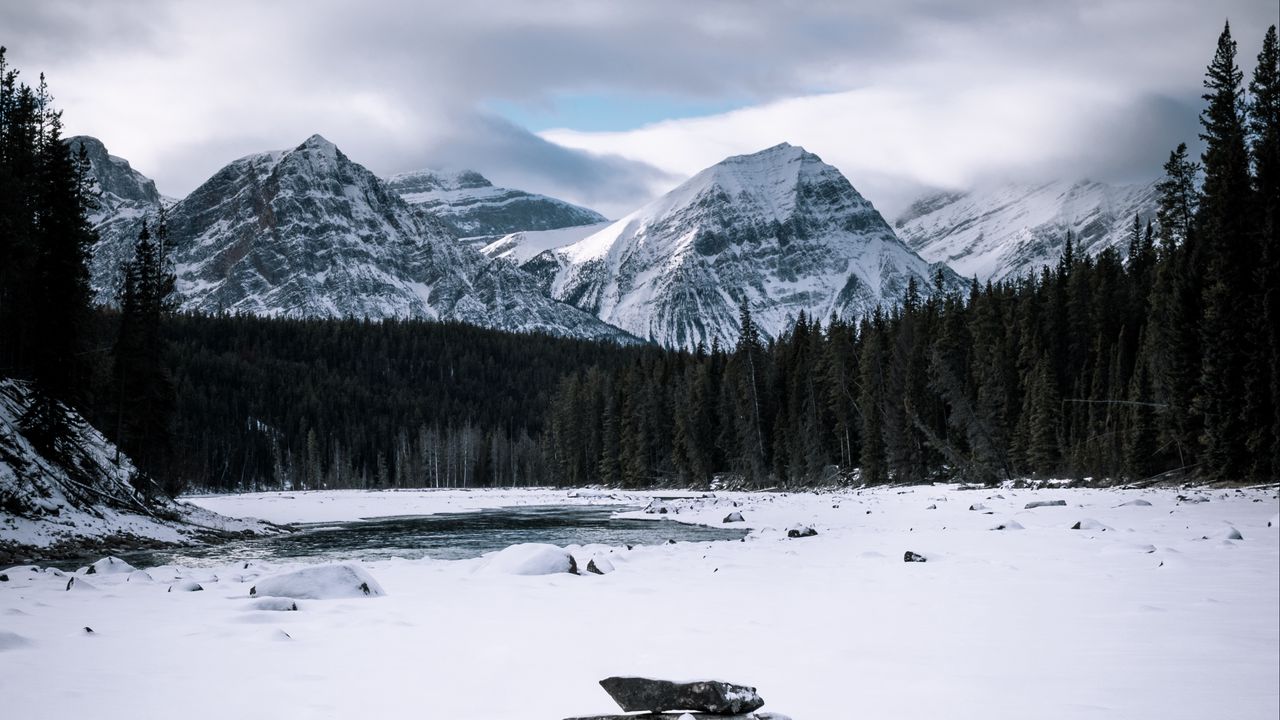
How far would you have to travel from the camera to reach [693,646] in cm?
815

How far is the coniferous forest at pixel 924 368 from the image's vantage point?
31469mm

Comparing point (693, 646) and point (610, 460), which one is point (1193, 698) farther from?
point (610, 460)

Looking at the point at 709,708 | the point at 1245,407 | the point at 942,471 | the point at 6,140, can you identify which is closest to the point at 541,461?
the point at 942,471

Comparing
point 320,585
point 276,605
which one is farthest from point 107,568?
point 276,605

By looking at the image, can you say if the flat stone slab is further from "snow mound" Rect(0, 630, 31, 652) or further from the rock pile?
"snow mound" Rect(0, 630, 31, 652)

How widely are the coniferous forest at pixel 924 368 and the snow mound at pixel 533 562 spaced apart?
65.7ft

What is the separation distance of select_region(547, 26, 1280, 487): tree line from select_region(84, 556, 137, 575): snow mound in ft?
116

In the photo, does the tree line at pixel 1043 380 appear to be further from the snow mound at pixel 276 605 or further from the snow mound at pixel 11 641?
the snow mound at pixel 11 641

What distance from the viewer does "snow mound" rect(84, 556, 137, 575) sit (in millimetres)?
14821

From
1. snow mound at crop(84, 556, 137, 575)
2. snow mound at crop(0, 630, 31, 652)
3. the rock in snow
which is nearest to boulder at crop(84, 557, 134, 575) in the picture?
snow mound at crop(84, 556, 137, 575)

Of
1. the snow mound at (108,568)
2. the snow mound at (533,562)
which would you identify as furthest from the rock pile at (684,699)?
the snow mound at (108,568)

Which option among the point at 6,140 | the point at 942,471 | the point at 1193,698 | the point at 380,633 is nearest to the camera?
the point at 1193,698

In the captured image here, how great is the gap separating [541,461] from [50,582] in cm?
12307

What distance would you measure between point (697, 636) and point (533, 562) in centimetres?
643
